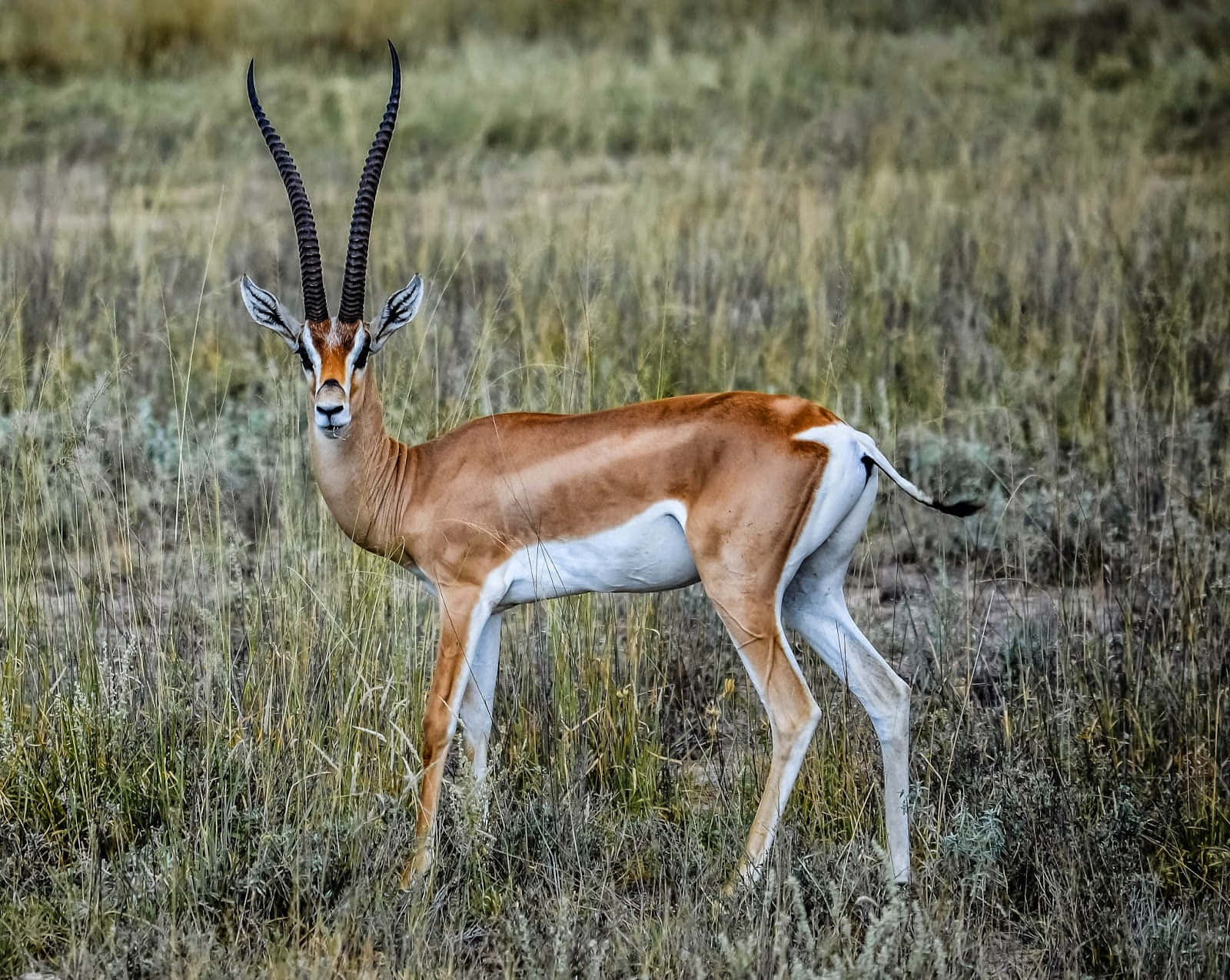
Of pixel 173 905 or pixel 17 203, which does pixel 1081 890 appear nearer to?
pixel 173 905

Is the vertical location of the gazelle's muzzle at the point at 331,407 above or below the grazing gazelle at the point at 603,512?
above

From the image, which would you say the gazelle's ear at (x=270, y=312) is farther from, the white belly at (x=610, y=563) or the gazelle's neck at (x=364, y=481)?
the white belly at (x=610, y=563)

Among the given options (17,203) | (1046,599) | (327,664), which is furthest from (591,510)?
(17,203)

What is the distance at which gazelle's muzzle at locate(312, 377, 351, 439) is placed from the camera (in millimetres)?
4391

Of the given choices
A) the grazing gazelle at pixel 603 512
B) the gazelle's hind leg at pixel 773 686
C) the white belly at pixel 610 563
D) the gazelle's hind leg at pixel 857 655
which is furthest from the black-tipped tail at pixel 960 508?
the white belly at pixel 610 563

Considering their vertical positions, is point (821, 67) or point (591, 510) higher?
point (821, 67)

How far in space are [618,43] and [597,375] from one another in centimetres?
1334

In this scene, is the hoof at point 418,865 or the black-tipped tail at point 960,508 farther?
the black-tipped tail at point 960,508

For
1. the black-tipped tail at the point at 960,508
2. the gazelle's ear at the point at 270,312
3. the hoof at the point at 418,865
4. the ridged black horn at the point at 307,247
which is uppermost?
the ridged black horn at the point at 307,247

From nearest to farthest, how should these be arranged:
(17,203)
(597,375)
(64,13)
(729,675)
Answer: (729,675) → (597,375) → (17,203) → (64,13)

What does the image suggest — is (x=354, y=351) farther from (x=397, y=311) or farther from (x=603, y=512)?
(x=603, y=512)

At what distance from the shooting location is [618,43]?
1986 cm

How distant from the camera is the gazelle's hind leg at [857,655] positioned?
446cm

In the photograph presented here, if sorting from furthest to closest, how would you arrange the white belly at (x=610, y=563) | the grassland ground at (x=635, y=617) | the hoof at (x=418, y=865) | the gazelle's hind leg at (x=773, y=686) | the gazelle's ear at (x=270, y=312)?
1. the gazelle's ear at (x=270, y=312)
2. the white belly at (x=610, y=563)
3. the gazelle's hind leg at (x=773, y=686)
4. the hoof at (x=418, y=865)
5. the grassland ground at (x=635, y=617)
